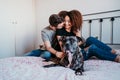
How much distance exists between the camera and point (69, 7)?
2645 millimetres

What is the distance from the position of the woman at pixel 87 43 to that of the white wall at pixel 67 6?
0.69 metres

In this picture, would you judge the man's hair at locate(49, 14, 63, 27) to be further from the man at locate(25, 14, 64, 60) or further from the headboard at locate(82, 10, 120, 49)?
the headboard at locate(82, 10, 120, 49)

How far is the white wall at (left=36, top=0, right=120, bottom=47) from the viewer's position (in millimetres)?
2264

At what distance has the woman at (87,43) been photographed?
149 centimetres

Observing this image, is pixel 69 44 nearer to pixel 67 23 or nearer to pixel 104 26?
pixel 67 23

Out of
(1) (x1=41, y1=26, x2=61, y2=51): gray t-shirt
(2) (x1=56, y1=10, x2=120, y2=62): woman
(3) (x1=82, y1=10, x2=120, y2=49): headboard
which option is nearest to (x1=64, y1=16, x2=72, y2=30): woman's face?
(2) (x1=56, y1=10, x2=120, y2=62): woman

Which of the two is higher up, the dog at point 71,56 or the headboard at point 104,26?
the headboard at point 104,26

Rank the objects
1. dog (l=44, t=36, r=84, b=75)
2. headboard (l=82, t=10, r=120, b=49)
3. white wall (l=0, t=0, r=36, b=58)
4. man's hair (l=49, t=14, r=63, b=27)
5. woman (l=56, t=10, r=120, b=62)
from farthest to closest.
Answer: white wall (l=0, t=0, r=36, b=58)
headboard (l=82, t=10, r=120, b=49)
man's hair (l=49, t=14, r=63, b=27)
woman (l=56, t=10, r=120, b=62)
dog (l=44, t=36, r=84, b=75)

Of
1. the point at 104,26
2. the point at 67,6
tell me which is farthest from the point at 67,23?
the point at 67,6

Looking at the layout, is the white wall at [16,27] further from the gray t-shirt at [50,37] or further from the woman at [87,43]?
the woman at [87,43]

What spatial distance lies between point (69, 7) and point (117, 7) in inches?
29.8

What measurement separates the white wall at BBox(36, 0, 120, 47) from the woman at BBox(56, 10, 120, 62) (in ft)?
2.26

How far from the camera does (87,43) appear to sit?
1.76 m

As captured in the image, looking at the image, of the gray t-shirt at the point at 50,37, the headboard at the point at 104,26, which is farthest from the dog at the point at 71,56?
the headboard at the point at 104,26
